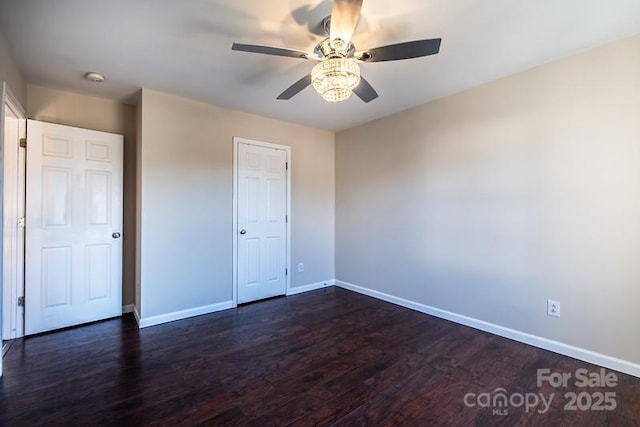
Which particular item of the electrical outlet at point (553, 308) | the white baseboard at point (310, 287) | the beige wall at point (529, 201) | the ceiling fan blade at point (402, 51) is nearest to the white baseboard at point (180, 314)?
the white baseboard at point (310, 287)

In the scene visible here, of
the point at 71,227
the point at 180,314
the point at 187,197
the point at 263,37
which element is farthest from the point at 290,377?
the point at 71,227

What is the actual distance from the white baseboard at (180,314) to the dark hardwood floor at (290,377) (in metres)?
0.09

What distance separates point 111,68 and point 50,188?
135 centimetres

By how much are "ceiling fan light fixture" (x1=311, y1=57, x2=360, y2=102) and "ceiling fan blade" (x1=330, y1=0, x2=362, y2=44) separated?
123mm

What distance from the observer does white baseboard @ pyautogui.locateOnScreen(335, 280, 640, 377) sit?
7.05 feet

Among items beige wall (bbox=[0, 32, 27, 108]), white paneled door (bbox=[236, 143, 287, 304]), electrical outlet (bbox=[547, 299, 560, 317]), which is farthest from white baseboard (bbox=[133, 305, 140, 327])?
electrical outlet (bbox=[547, 299, 560, 317])

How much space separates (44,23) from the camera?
1.92 meters

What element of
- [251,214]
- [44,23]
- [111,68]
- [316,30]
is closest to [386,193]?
[251,214]

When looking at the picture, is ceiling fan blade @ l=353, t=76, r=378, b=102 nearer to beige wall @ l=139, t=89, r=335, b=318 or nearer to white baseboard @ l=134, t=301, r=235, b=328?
beige wall @ l=139, t=89, r=335, b=318

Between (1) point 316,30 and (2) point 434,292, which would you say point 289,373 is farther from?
(1) point 316,30

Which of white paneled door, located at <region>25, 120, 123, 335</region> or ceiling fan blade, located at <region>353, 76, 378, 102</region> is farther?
white paneled door, located at <region>25, 120, 123, 335</region>

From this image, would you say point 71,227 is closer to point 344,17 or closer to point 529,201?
point 344,17

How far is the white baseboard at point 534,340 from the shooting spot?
2.15 metres

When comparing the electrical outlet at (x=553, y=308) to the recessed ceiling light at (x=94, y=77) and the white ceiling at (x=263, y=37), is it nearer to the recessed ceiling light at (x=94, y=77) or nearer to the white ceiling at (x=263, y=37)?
the white ceiling at (x=263, y=37)
